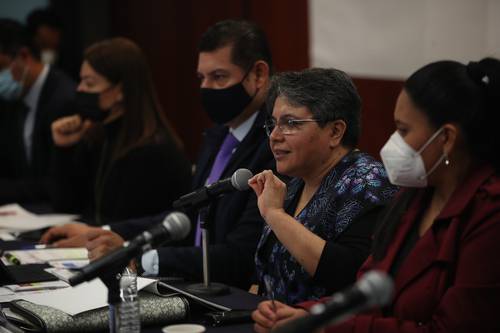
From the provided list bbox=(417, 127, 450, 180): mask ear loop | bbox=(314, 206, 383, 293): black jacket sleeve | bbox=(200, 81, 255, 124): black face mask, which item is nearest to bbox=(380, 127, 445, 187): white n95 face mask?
bbox=(417, 127, 450, 180): mask ear loop

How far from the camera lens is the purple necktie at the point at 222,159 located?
3.22 metres

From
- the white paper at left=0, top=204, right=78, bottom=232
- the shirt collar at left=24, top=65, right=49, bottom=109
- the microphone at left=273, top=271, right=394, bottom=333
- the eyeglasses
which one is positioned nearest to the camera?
the microphone at left=273, top=271, right=394, bottom=333

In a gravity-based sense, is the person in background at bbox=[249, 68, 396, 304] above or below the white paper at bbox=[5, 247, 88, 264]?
above

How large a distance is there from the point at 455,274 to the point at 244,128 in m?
1.45

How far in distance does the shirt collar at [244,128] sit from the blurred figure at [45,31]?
3755 mm

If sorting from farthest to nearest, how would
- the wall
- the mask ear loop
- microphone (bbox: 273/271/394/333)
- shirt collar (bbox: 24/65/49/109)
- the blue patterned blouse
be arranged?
1. shirt collar (bbox: 24/65/49/109)
2. the wall
3. the blue patterned blouse
4. the mask ear loop
5. microphone (bbox: 273/271/394/333)

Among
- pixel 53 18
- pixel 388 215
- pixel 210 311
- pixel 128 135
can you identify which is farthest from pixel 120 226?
pixel 53 18

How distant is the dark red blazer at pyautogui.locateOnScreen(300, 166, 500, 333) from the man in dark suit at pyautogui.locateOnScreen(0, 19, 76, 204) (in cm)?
349

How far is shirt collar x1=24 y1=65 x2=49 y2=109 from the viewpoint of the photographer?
521 centimetres

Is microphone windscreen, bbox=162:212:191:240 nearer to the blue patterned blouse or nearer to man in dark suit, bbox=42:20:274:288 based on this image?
the blue patterned blouse

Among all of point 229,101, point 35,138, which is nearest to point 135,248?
point 229,101

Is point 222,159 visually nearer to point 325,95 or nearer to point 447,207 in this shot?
point 325,95

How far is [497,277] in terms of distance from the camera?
1809mm

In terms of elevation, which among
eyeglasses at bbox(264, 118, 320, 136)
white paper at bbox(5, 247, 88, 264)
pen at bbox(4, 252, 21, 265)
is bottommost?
white paper at bbox(5, 247, 88, 264)
